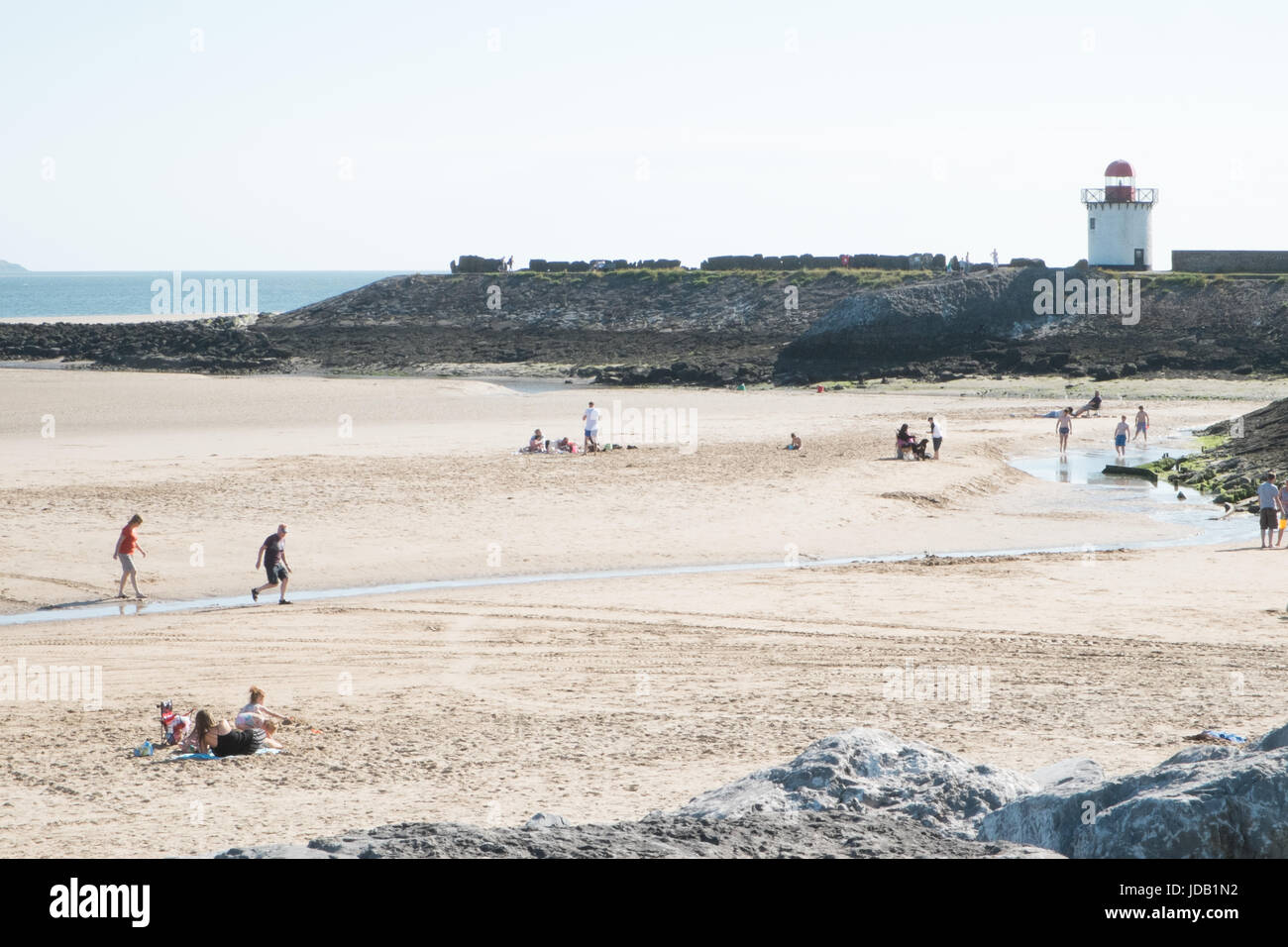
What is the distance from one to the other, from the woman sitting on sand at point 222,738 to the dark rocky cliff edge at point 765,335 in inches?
1633

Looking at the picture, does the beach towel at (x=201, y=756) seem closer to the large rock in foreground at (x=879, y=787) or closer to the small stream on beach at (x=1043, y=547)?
the large rock in foreground at (x=879, y=787)

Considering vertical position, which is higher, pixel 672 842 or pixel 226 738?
pixel 672 842

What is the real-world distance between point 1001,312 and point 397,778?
5298cm

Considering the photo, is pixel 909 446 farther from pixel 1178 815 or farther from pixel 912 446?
pixel 1178 815

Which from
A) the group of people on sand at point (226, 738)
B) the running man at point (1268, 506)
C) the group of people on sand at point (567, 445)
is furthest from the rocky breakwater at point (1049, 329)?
the group of people on sand at point (226, 738)

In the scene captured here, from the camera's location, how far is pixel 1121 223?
64438 mm

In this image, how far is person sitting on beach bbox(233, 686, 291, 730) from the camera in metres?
9.75

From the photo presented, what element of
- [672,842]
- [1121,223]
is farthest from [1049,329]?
[672,842]

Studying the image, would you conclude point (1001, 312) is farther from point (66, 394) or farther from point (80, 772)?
point (80, 772)

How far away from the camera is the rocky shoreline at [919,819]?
4961mm

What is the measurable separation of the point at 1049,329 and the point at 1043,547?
38.6 m

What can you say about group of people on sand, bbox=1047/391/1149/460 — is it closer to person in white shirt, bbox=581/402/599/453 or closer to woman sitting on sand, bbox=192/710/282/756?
person in white shirt, bbox=581/402/599/453
